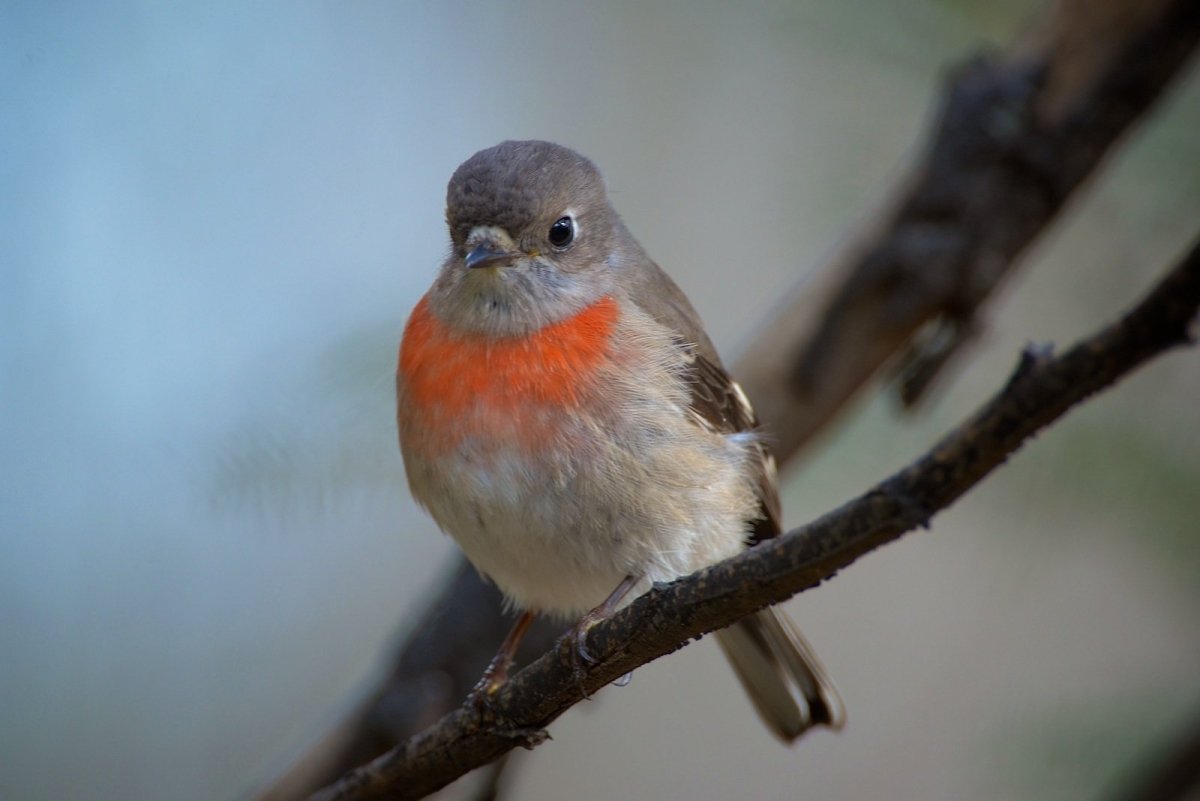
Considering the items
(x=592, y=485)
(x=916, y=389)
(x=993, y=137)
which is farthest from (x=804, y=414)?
(x=592, y=485)

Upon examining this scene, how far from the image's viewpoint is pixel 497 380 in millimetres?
2680

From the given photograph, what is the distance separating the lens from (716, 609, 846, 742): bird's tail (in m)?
3.21

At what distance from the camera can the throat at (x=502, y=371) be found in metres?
2.65

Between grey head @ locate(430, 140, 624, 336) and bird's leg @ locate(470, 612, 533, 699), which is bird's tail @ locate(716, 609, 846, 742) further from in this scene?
grey head @ locate(430, 140, 624, 336)

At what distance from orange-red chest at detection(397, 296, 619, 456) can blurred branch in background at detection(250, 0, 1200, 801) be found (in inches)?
44.5

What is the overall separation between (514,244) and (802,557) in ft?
4.57

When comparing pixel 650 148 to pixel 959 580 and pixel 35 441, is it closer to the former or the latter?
pixel 959 580

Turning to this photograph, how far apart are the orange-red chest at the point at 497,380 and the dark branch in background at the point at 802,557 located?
1.84 ft

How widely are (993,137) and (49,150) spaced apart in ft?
9.32

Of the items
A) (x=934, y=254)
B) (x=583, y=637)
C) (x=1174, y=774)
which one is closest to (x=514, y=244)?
(x=583, y=637)

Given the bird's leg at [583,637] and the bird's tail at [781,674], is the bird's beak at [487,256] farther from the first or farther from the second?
the bird's tail at [781,674]

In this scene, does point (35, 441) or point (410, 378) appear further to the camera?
point (35, 441)

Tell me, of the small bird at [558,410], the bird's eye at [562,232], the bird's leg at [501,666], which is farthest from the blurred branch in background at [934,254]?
the bird's eye at [562,232]

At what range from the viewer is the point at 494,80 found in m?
4.56
